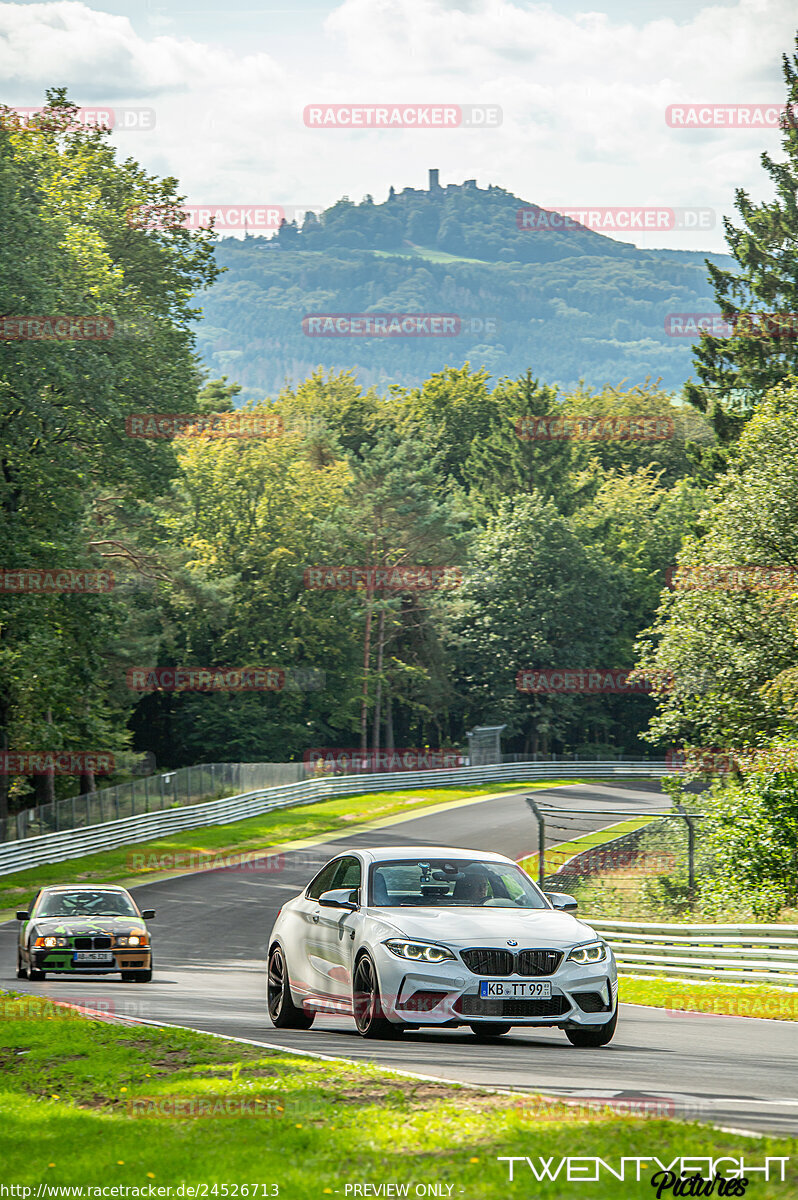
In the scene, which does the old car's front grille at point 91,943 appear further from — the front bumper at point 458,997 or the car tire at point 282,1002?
the front bumper at point 458,997

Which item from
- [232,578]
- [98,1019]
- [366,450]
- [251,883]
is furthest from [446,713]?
[98,1019]

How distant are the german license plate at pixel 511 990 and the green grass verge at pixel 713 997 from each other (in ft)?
18.7

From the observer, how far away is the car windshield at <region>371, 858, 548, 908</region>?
1093 cm

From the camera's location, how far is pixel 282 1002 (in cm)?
1214

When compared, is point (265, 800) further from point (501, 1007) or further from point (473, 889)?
point (501, 1007)

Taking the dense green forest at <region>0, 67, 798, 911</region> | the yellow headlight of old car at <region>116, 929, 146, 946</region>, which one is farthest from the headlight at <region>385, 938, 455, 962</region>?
the dense green forest at <region>0, 67, 798, 911</region>

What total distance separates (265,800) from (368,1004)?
45546 millimetres

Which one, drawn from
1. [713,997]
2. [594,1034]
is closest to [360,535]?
[713,997]

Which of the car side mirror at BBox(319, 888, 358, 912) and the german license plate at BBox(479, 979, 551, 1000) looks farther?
the car side mirror at BBox(319, 888, 358, 912)

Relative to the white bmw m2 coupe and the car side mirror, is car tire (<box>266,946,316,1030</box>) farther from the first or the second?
the car side mirror

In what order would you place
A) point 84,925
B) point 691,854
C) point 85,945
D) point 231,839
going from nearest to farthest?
1. point 85,945
2. point 84,925
3. point 691,854
4. point 231,839

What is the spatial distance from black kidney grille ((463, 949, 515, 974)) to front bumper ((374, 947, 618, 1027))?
0.05 m

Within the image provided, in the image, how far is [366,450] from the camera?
7600cm

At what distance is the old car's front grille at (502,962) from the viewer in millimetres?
9852
